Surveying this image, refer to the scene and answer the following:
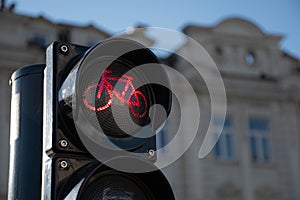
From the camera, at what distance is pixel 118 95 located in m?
1.36

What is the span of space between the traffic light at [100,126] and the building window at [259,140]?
13.1m

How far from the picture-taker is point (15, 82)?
1523 mm

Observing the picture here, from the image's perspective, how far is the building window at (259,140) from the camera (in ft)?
46.9

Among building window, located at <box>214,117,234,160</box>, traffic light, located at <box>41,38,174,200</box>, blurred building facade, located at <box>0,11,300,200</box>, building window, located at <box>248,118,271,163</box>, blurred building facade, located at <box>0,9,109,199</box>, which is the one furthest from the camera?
building window, located at <box>248,118,271,163</box>

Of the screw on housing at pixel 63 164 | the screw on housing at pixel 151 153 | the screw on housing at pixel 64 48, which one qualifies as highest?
the screw on housing at pixel 64 48

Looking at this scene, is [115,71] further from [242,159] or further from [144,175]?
[242,159]

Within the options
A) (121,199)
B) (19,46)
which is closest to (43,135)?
(121,199)

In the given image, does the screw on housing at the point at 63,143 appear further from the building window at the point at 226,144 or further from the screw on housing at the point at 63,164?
the building window at the point at 226,144

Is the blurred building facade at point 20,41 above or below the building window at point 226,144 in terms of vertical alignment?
above

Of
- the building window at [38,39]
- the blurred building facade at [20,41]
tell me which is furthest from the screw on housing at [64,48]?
the building window at [38,39]

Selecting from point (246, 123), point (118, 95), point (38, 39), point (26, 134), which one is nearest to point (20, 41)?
point (38, 39)

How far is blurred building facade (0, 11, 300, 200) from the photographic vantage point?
43.7 feet

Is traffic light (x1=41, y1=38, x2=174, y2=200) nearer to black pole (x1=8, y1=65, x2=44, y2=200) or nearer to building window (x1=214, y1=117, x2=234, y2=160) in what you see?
black pole (x1=8, y1=65, x2=44, y2=200)

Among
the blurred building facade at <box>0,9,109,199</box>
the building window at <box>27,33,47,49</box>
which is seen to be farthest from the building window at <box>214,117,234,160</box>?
the building window at <box>27,33,47,49</box>
